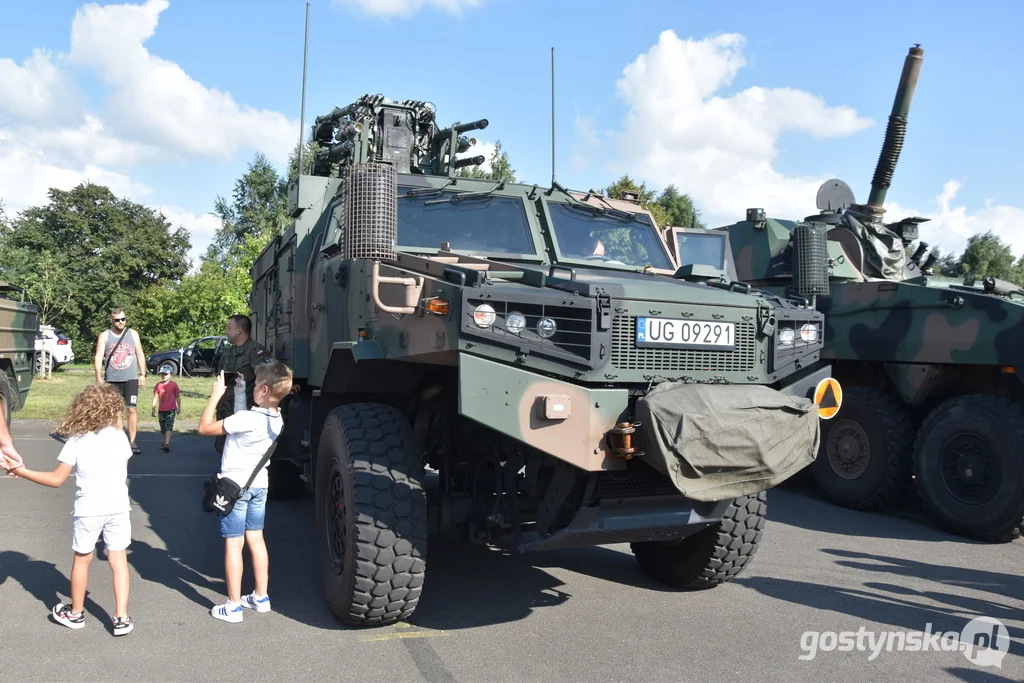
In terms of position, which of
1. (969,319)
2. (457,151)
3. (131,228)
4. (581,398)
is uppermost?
(131,228)

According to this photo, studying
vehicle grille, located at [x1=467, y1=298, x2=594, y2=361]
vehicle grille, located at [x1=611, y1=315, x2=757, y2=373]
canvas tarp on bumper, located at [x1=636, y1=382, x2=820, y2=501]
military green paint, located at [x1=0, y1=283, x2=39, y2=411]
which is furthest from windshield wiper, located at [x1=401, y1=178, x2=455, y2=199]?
military green paint, located at [x1=0, y1=283, x2=39, y2=411]

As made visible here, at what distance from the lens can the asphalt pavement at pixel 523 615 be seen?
153 inches

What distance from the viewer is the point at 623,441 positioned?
3.85m

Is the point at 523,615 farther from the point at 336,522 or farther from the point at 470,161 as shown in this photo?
the point at 470,161

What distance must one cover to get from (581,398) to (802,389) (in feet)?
4.58

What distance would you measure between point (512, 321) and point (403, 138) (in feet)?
16.4

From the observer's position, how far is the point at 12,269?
3247 cm

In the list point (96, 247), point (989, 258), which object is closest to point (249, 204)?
point (96, 247)

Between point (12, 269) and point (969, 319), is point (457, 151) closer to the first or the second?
point (969, 319)

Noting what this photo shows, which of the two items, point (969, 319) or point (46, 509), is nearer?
point (46, 509)

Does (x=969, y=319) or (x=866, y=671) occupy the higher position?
(x=969, y=319)

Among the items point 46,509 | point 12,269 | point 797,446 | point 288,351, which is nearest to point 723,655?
point 797,446

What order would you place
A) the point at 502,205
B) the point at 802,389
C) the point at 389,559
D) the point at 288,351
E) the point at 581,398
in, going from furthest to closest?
the point at 288,351
the point at 502,205
the point at 802,389
the point at 389,559
the point at 581,398

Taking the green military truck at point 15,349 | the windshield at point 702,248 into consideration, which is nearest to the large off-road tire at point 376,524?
the windshield at point 702,248
